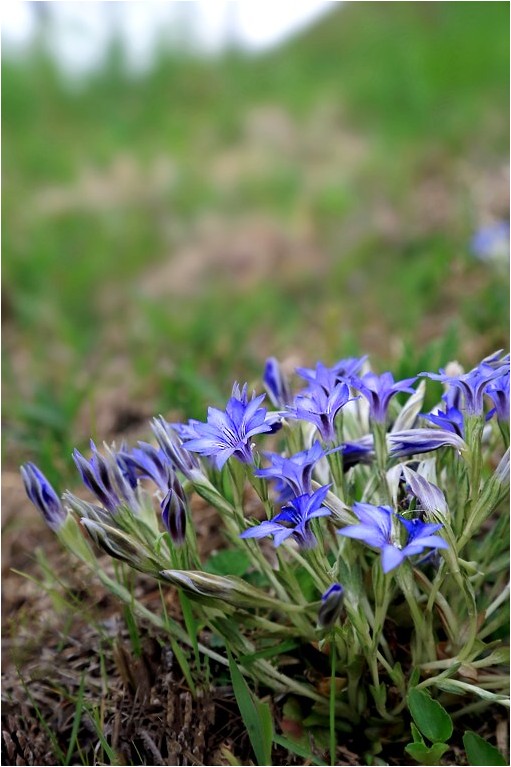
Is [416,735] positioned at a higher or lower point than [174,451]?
lower

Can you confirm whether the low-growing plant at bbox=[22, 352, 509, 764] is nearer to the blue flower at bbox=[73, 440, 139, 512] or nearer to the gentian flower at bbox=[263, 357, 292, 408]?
the blue flower at bbox=[73, 440, 139, 512]

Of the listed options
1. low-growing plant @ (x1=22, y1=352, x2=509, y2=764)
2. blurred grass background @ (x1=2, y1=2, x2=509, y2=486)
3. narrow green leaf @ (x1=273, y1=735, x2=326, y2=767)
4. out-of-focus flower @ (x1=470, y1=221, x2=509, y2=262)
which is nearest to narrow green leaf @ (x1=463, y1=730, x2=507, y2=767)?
low-growing plant @ (x1=22, y1=352, x2=509, y2=764)

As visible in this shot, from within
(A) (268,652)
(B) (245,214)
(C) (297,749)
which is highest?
(B) (245,214)

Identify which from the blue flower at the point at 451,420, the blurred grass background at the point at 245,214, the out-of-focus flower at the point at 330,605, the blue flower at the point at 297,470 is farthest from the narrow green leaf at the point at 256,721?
the blurred grass background at the point at 245,214

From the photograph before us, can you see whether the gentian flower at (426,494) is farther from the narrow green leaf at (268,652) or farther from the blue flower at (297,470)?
the narrow green leaf at (268,652)

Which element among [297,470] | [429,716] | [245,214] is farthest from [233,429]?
[245,214]

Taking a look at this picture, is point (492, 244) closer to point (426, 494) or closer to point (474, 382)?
point (474, 382)

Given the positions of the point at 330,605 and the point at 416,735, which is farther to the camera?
the point at 416,735
